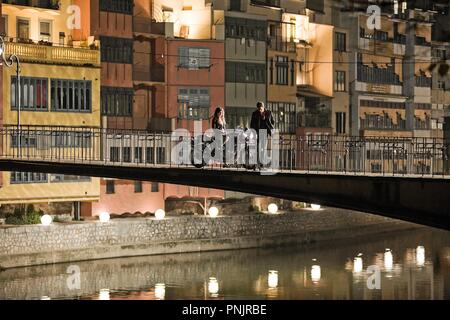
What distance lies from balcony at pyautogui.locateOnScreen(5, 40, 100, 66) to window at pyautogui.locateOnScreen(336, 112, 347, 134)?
81.9 feet

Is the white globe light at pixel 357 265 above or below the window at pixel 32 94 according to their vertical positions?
below

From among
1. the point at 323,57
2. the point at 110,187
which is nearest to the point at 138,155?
the point at 110,187

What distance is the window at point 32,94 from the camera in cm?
5795

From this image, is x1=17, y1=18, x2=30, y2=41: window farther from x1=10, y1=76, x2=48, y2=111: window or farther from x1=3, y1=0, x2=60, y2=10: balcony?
x1=10, y1=76, x2=48, y2=111: window

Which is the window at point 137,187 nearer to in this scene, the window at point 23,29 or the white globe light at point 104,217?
the white globe light at point 104,217

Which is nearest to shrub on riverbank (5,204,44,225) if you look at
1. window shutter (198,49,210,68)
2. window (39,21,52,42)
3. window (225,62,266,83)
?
window (39,21,52,42)

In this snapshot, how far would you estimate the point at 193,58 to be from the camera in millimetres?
69438

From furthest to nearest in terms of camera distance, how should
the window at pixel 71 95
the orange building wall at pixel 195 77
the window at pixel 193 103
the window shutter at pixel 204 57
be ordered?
the window shutter at pixel 204 57, the window at pixel 193 103, the orange building wall at pixel 195 77, the window at pixel 71 95

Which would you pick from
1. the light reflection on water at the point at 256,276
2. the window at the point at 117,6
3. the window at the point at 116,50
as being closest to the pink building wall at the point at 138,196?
the light reflection on water at the point at 256,276

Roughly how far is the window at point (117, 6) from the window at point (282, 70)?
13702 mm

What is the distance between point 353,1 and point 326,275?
3932cm

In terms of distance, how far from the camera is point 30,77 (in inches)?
2302

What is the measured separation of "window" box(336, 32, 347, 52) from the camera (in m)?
83.2

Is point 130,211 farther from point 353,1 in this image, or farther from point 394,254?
point 353,1
